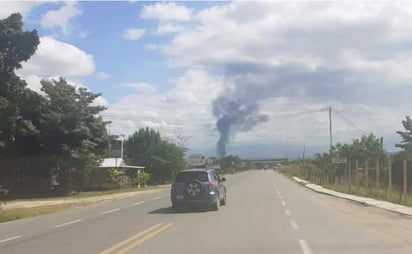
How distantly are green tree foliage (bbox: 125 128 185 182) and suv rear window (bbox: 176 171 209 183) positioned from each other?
57160mm

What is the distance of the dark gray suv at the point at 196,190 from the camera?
27.4m

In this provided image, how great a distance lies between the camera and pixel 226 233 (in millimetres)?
17688

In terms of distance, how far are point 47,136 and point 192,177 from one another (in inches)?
934

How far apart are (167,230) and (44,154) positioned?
3247 centimetres

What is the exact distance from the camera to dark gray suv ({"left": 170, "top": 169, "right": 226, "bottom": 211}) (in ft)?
89.9

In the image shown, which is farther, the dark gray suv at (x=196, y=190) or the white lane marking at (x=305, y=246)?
the dark gray suv at (x=196, y=190)

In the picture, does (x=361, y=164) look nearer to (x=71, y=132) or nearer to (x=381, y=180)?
(x=381, y=180)

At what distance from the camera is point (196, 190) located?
27422 millimetres

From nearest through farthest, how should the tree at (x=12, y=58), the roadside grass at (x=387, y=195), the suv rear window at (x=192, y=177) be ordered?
the suv rear window at (x=192, y=177) < the roadside grass at (x=387, y=195) < the tree at (x=12, y=58)

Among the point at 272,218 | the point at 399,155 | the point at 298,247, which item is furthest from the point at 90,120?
the point at 298,247

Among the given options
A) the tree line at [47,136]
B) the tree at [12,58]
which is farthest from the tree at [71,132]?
the tree at [12,58]

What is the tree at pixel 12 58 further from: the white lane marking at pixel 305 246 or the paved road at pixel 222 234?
the white lane marking at pixel 305 246

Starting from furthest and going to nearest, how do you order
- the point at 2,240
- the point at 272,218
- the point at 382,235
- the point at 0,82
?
the point at 0,82 → the point at 272,218 → the point at 2,240 → the point at 382,235

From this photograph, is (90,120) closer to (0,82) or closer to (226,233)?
(0,82)
